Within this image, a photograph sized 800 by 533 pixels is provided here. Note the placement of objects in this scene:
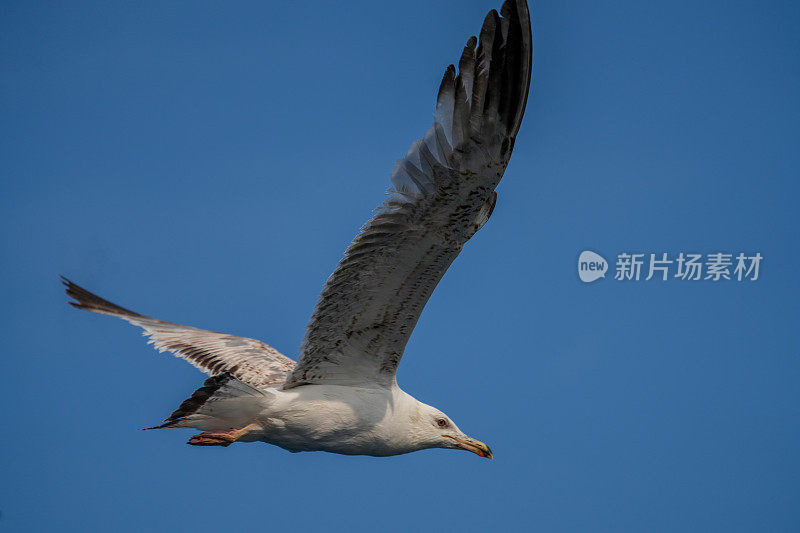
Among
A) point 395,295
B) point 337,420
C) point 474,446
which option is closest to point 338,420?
point 337,420

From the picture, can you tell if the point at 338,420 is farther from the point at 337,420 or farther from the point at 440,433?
the point at 440,433

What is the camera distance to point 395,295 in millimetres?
5156

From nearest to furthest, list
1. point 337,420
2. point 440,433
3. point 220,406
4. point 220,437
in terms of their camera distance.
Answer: point 220,437 < point 220,406 < point 337,420 < point 440,433

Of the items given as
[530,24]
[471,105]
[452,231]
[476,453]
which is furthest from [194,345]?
[530,24]

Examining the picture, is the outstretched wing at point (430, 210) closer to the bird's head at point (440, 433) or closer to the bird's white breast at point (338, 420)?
the bird's white breast at point (338, 420)

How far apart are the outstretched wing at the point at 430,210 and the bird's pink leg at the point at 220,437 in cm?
58

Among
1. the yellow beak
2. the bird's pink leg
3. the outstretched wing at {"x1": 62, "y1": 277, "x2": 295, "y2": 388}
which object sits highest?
the outstretched wing at {"x1": 62, "y1": 277, "x2": 295, "y2": 388}

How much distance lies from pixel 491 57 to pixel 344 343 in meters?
2.19

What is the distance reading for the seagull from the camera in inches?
174

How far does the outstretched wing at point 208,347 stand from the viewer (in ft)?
21.5

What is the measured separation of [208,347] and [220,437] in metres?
2.16

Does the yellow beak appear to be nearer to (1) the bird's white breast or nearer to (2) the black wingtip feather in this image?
(1) the bird's white breast

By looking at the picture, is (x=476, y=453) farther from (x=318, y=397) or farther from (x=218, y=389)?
(x=218, y=389)

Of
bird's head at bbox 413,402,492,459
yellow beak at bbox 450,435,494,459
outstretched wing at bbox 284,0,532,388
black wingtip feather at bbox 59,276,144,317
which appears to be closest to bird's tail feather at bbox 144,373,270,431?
outstretched wing at bbox 284,0,532,388
